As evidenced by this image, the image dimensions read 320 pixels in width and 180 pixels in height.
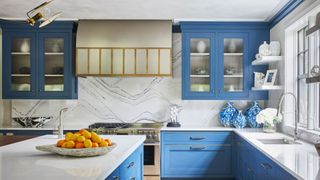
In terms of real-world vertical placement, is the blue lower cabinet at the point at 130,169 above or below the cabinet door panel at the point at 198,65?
below

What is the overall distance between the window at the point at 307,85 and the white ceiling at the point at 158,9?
1.77 ft

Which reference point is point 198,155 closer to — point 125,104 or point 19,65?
point 125,104

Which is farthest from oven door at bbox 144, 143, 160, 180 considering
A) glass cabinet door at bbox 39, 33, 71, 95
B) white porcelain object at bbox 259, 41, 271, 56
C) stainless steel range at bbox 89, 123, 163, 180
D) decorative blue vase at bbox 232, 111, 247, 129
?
white porcelain object at bbox 259, 41, 271, 56

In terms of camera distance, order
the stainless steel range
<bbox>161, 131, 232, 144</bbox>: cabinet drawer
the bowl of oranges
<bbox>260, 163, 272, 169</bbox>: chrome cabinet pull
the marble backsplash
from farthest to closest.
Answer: the marble backsplash
<bbox>161, 131, 232, 144</bbox>: cabinet drawer
the stainless steel range
<bbox>260, 163, 272, 169</bbox>: chrome cabinet pull
the bowl of oranges

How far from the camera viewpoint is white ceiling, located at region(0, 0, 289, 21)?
404cm

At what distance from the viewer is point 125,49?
192 inches

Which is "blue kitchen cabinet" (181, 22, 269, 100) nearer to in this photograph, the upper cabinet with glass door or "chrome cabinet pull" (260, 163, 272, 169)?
the upper cabinet with glass door

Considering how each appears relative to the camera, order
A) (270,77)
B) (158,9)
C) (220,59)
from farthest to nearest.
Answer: (220,59)
(270,77)
(158,9)

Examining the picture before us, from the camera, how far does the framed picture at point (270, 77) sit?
14.8 feet

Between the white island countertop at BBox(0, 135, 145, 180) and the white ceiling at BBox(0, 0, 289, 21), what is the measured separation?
2.02 metres

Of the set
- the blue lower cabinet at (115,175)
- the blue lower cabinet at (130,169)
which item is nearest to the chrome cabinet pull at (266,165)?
the blue lower cabinet at (130,169)

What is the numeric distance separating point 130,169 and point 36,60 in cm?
298

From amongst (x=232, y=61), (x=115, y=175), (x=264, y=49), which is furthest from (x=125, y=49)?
(x=115, y=175)

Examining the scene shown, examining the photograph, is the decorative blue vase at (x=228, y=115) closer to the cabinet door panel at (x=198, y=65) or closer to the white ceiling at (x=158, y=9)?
the cabinet door panel at (x=198, y=65)
